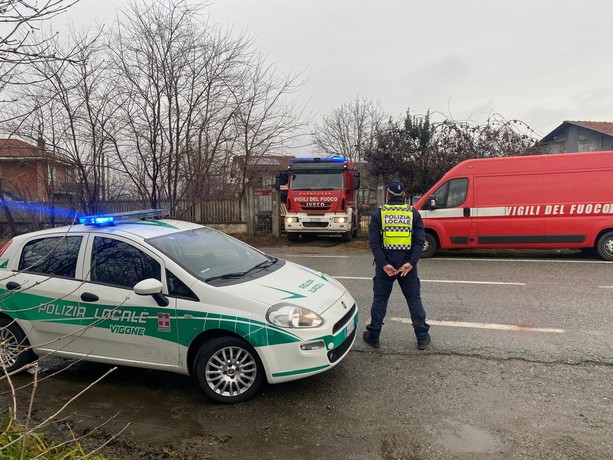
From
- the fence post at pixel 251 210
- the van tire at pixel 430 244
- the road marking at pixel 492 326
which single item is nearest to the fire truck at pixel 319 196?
the fence post at pixel 251 210

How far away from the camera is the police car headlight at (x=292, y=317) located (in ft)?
11.0

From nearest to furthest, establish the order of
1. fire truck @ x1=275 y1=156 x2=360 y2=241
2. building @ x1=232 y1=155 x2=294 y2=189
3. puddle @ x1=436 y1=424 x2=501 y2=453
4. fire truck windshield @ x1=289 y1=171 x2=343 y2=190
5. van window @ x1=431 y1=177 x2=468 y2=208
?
puddle @ x1=436 y1=424 x2=501 y2=453, van window @ x1=431 y1=177 x2=468 y2=208, fire truck @ x1=275 y1=156 x2=360 y2=241, fire truck windshield @ x1=289 y1=171 x2=343 y2=190, building @ x1=232 y1=155 x2=294 y2=189

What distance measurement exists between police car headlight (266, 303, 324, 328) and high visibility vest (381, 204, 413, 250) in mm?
1468

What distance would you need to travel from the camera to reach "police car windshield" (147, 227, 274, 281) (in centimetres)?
387

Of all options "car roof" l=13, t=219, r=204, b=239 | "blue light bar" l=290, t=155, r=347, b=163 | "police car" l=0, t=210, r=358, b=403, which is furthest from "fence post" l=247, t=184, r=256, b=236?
"police car" l=0, t=210, r=358, b=403

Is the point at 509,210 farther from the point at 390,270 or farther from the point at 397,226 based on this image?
the point at 390,270

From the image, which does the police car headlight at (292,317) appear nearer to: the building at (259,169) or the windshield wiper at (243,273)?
the windshield wiper at (243,273)

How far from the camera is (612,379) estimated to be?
370 cm

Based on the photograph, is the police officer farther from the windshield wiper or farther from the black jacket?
the windshield wiper

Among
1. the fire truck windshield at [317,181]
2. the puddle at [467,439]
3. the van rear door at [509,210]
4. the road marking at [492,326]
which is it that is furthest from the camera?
the fire truck windshield at [317,181]

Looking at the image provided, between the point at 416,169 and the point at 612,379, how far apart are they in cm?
1410

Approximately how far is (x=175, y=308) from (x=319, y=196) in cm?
1013

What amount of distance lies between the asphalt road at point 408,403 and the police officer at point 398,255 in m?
0.24

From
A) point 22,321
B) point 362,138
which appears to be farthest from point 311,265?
point 362,138
